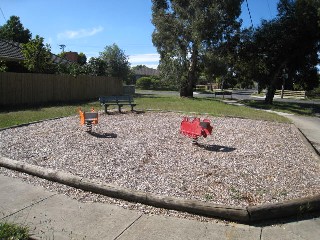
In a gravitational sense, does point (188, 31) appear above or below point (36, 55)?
Answer: above

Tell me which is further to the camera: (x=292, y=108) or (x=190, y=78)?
(x=190, y=78)

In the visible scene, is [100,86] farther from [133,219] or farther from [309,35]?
[133,219]

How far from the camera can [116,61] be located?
37.9 m

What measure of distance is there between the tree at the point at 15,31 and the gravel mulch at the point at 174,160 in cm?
4674

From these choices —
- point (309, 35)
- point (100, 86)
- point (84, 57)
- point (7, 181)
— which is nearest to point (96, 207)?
point (7, 181)

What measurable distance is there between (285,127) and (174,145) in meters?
6.33

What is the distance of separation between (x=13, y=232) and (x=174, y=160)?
391 centimetres

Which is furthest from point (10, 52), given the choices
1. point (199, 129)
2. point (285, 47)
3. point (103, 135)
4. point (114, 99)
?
point (285, 47)

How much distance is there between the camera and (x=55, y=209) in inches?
183

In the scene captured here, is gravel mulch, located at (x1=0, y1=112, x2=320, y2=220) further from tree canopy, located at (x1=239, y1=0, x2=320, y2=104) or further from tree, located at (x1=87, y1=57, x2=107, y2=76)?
tree, located at (x1=87, y1=57, x2=107, y2=76)

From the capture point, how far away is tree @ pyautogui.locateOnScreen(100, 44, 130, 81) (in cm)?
3772

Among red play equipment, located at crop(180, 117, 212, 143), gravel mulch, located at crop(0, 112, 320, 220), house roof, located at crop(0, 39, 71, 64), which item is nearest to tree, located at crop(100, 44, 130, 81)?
house roof, located at crop(0, 39, 71, 64)

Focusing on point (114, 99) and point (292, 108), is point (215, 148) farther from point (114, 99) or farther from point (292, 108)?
point (292, 108)

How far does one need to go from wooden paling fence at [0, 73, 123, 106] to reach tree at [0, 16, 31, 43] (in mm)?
32985
